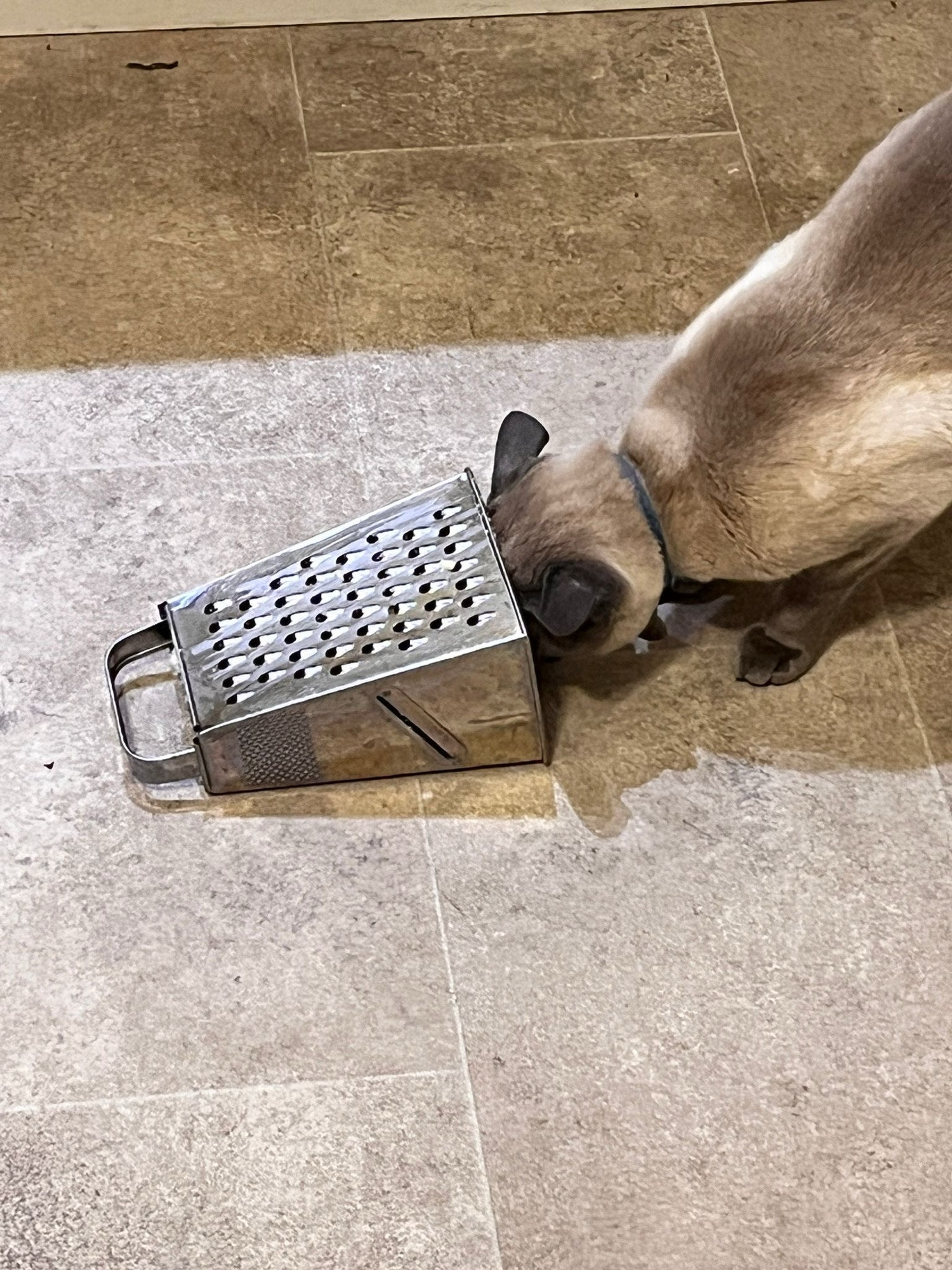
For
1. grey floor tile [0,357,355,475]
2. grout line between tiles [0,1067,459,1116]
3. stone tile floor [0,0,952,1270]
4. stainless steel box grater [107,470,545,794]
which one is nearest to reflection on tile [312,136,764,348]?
stone tile floor [0,0,952,1270]

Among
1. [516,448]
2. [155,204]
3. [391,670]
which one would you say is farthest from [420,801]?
[155,204]

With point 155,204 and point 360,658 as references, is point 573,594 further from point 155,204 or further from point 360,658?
point 155,204

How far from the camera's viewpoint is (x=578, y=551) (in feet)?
4.75

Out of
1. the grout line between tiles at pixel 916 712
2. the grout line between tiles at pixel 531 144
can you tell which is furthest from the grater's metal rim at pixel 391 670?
the grout line between tiles at pixel 531 144

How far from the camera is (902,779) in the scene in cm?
162

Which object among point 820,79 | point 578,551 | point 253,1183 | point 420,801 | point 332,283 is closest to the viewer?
point 253,1183

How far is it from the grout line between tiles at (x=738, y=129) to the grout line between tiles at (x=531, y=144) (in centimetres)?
2

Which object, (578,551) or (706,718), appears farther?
(706,718)

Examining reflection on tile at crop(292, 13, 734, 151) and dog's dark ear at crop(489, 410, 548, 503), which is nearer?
dog's dark ear at crop(489, 410, 548, 503)

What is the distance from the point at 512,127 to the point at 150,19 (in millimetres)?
594

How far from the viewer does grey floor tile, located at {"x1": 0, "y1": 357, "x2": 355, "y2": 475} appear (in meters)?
1.78

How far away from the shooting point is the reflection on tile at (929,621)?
167 centimetres

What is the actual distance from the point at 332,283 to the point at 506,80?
19.8 inches

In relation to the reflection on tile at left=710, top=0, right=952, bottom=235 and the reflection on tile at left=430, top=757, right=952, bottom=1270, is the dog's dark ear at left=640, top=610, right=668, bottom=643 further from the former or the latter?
the reflection on tile at left=710, top=0, right=952, bottom=235
